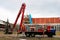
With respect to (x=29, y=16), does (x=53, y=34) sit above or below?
below

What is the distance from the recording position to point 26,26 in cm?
4603

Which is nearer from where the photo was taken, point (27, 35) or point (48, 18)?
point (27, 35)

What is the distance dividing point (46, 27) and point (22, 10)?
25.6 feet

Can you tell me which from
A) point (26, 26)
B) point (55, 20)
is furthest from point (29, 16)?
point (26, 26)

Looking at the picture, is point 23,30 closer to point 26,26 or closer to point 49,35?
point 26,26

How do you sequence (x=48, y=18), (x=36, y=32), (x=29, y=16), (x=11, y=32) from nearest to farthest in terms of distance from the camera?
(x=36, y=32)
(x=11, y=32)
(x=29, y=16)
(x=48, y=18)

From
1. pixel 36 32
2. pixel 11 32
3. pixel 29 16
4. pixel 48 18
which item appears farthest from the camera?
pixel 48 18

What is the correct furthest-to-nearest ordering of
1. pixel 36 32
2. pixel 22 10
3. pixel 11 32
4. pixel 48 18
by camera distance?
pixel 48 18, pixel 11 32, pixel 22 10, pixel 36 32

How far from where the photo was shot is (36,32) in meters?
45.1

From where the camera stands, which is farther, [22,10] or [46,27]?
[22,10]

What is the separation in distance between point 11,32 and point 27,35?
10134 millimetres

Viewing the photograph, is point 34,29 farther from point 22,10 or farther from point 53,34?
point 22,10

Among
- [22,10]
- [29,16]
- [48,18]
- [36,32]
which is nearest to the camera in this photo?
[36,32]

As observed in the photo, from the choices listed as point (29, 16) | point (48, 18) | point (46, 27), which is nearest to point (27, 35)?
point (46, 27)
